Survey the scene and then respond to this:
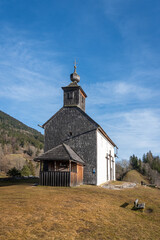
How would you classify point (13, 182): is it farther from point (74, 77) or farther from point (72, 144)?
point (74, 77)

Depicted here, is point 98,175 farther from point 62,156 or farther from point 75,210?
point 75,210

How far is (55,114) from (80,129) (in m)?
3.76

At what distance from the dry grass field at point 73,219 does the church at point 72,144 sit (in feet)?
22.6

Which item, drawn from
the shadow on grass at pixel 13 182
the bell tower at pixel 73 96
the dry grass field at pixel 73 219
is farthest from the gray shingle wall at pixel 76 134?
the dry grass field at pixel 73 219

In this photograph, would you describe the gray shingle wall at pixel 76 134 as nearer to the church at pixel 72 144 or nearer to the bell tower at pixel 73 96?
the church at pixel 72 144

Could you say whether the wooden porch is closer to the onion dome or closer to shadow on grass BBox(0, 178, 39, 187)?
shadow on grass BBox(0, 178, 39, 187)

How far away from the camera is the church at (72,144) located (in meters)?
21.6

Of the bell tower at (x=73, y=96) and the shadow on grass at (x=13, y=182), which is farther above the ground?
the bell tower at (x=73, y=96)

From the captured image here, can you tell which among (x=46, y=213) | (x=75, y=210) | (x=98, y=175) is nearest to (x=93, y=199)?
(x=75, y=210)

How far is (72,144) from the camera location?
2623 cm

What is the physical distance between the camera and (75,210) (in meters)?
12.1

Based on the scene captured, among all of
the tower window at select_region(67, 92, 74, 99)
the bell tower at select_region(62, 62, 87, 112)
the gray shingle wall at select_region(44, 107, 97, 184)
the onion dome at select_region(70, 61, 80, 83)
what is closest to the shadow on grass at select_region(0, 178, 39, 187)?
the gray shingle wall at select_region(44, 107, 97, 184)

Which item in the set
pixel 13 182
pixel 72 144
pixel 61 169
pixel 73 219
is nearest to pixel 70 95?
pixel 72 144

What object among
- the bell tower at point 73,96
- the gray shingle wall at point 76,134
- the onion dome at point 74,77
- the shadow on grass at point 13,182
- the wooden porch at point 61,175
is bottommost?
the shadow on grass at point 13,182
